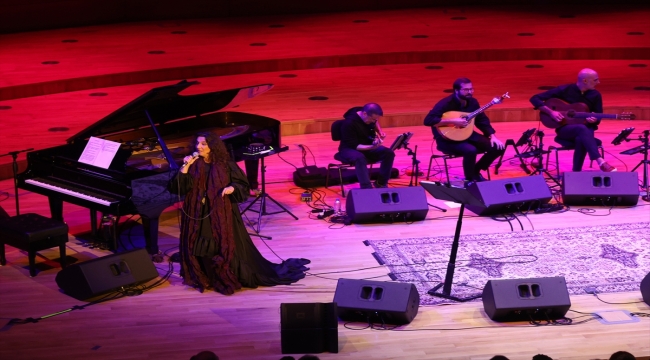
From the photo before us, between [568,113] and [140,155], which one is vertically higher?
[568,113]

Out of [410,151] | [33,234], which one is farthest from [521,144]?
[33,234]

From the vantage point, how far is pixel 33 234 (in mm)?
6598

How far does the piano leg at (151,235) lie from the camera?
22.7 ft

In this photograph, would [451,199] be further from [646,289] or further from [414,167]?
[414,167]

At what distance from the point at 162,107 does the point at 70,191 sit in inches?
42.7

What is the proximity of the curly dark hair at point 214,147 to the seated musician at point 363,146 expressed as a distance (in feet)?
6.85

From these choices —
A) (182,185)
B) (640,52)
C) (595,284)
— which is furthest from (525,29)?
(182,185)

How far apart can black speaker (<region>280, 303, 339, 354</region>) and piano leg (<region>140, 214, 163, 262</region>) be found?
1.71 metres

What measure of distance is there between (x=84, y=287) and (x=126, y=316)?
0.39 metres

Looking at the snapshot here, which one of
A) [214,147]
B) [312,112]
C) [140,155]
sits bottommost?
[312,112]

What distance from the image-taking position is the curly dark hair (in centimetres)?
629

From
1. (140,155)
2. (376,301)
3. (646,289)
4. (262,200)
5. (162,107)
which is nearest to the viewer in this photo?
(376,301)

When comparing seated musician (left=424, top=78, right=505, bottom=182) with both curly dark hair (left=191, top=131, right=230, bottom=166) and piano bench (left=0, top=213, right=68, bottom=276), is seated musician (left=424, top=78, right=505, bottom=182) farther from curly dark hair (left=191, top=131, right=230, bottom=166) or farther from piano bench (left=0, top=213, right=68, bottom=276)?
piano bench (left=0, top=213, right=68, bottom=276)

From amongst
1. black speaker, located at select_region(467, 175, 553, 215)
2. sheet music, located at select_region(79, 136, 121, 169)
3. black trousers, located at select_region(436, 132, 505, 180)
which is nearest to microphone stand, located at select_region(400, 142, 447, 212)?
black trousers, located at select_region(436, 132, 505, 180)
